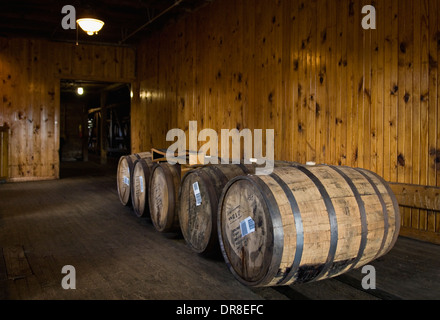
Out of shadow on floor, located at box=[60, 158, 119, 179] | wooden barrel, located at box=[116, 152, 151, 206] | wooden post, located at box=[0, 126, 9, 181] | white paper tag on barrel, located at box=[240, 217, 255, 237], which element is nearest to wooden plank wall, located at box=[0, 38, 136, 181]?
wooden post, located at box=[0, 126, 9, 181]

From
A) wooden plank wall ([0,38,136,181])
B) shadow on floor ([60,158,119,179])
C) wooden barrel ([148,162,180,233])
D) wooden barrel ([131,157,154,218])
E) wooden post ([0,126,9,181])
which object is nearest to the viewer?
wooden barrel ([148,162,180,233])

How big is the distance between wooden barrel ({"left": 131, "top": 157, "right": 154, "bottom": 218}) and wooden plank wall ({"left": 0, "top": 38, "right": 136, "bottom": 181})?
18.4ft

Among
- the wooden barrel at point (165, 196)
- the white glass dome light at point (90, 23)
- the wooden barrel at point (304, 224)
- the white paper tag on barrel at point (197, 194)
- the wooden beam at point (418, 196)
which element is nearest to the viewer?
the wooden barrel at point (304, 224)

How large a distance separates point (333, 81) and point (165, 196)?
2593 millimetres

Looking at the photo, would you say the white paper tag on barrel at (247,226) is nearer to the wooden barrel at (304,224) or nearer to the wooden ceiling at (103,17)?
the wooden barrel at (304,224)

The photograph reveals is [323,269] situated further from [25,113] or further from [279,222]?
[25,113]

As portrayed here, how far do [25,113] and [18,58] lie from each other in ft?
4.63

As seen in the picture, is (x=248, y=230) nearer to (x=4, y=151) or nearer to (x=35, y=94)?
(x=4, y=151)

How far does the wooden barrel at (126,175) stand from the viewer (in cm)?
555

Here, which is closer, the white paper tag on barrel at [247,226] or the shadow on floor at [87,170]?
the white paper tag on barrel at [247,226]

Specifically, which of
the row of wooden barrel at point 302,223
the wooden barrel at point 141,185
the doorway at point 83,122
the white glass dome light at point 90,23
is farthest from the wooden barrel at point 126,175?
the doorway at point 83,122

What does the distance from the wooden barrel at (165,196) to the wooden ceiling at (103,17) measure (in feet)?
13.6

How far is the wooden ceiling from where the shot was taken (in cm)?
769

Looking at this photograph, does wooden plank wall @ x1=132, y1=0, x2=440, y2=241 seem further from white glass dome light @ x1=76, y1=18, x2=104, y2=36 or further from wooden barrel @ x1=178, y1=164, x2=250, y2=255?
white glass dome light @ x1=76, y1=18, x2=104, y2=36
